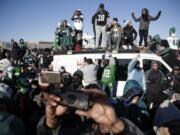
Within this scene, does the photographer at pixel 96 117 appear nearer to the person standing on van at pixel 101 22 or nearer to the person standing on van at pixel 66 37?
the person standing on van at pixel 101 22

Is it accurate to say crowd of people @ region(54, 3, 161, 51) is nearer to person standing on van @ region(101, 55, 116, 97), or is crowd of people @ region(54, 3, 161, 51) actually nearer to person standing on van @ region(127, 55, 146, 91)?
person standing on van @ region(101, 55, 116, 97)

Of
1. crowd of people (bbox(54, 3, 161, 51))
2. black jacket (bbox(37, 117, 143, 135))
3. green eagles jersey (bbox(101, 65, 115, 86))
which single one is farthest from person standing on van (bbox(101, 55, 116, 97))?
black jacket (bbox(37, 117, 143, 135))

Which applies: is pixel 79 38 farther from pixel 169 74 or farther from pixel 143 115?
pixel 143 115

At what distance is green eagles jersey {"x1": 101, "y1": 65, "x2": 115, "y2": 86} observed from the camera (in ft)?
35.1

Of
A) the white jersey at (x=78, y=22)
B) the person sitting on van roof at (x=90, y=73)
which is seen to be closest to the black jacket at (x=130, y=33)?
the white jersey at (x=78, y=22)

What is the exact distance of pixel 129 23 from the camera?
43.9 ft

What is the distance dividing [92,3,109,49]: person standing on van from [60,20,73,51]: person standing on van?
967mm

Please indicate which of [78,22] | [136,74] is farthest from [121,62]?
[78,22]

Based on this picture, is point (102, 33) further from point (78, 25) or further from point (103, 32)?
point (78, 25)

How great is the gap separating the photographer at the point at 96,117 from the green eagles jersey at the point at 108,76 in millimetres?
8169

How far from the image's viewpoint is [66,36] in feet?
44.8

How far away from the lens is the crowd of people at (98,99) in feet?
7.34

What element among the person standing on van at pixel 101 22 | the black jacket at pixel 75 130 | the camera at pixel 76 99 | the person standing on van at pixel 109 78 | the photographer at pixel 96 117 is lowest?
the person standing on van at pixel 109 78

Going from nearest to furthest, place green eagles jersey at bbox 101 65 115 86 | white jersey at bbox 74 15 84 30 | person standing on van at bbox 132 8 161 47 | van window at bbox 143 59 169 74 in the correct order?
green eagles jersey at bbox 101 65 115 86
van window at bbox 143 59 169 74
person standing on van at bbox 132 8 161 47
white jersey at bbox 74 15 84 30
